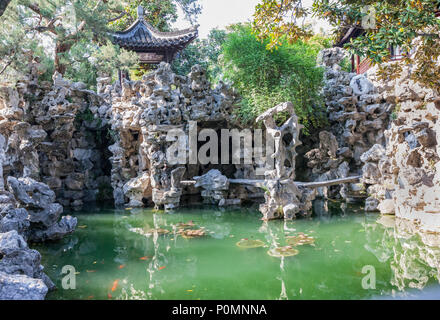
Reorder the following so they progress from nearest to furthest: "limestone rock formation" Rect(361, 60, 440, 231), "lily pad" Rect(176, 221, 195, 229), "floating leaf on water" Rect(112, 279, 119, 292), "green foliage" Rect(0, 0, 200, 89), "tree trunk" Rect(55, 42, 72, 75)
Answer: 1. "floating leaf on water" Rect(112, 279, 119, 292)
2. "limestone rock formation" Rect(361, 60, 440, 231)
3. "lily pad" Rect(176, 221, 195, 229)
4. "green foliage" Rect(0, 0, 200, 89)
5. "tree trunk" Rect(55, 42, 72, 75)

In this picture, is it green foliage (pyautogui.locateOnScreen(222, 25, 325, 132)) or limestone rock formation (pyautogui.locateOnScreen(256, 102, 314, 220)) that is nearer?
limestone rock formation (pyautogui.locateOnScreen(256, 102, 314, 220))

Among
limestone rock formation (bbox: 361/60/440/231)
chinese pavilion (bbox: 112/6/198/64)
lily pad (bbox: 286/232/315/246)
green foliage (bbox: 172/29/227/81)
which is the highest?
green foliage (bbox: 172/29/227/81)

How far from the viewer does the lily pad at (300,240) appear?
5.87 meters

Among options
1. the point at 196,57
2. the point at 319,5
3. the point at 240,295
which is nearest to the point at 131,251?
the point at 240,295

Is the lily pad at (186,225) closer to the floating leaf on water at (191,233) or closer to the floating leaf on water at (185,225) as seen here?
the floating leaf on water at (185,225)

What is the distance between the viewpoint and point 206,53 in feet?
59.5

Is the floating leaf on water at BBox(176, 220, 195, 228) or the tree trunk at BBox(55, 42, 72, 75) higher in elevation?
the tree trunk at BBox(55, 42, 72, 75)

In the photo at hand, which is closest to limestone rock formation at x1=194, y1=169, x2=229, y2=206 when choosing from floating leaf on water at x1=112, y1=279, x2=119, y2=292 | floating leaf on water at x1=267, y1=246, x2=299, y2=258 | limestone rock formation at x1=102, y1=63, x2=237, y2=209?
limestone rock formation at x1=102, y1=63, x2=237, y2=209

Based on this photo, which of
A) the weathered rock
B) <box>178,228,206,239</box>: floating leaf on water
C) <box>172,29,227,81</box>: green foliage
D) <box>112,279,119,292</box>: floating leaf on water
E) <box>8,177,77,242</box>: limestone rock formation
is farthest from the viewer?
<box>172,29,227,81</box>: green foliage

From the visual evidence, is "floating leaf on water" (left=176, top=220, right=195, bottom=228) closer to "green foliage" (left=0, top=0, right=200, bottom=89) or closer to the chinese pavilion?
"green foliage" (left=0, top=0, right=200, bottom=89)

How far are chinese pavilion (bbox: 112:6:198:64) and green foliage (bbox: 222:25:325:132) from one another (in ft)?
9.52

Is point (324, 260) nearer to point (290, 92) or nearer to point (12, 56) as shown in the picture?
point (290, 92)

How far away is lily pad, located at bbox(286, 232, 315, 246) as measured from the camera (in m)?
5.87
